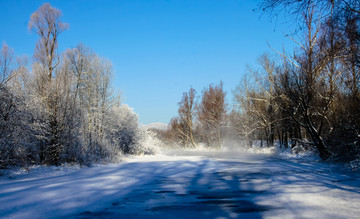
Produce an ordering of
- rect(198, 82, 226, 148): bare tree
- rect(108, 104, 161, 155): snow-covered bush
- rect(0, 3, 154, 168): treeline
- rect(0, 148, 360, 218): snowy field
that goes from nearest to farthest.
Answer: rect(0, 148, 360, 218): snowy field, rect(0, 3, 154, 168): treeline, rect(108, 104, 161, 155): snow-covered bush, rect(198, 82, 226, 148): bare tree

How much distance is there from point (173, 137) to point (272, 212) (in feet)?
159

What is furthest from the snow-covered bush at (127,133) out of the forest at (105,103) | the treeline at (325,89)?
the treeline at (325,89)

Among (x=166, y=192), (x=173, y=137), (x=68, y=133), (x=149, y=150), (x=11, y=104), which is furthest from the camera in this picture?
(x=173, y=137)

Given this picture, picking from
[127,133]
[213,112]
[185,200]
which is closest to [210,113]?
A: [213,112]

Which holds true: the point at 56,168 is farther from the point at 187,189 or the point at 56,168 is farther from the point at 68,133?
the point at 187,189

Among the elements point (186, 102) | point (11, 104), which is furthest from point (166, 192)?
point (186, 102)

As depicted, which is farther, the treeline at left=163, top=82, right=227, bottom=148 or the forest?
the treeline at left=163, top=82, right=227, bottom=148

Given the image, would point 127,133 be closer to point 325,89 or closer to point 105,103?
point 105,103

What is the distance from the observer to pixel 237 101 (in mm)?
31078

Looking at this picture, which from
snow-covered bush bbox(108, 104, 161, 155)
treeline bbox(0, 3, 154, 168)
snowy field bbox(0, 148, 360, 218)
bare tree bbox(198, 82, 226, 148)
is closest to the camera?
snowy field bbox(0, 148, 360, 218)

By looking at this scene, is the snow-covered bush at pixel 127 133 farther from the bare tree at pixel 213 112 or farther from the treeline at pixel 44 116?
the bare tree at pixel 213 112

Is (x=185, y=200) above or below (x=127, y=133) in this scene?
below

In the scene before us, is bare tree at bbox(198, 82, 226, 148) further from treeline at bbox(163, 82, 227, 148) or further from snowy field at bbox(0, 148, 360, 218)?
snowy field at bbox(0, 148, 360, 218)

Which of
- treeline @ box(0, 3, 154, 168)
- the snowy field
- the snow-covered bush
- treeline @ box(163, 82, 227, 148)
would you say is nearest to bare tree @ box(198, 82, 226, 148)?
treeline @ box(163, 82, 227, 148)
